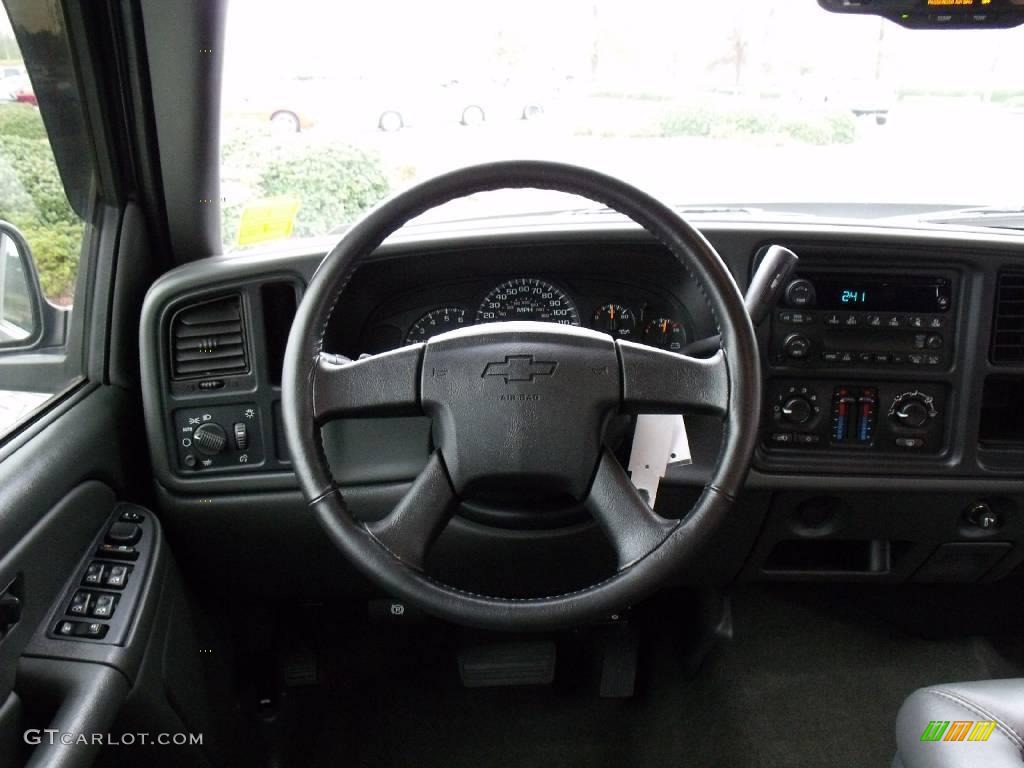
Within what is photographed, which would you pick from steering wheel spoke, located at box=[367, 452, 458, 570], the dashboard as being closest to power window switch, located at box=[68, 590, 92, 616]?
steering wheel spoke, located at box=[367, 452, 458, 570]

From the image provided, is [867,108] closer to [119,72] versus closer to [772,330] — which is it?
[772,330]

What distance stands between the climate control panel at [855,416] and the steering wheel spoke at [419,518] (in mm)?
827

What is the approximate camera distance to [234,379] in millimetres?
1806

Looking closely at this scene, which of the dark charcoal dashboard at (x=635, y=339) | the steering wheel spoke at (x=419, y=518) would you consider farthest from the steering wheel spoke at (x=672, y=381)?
the dark charcoal dashboard at (x=635, y=339)

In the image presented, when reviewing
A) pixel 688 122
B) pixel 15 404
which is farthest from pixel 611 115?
pixel 15 404

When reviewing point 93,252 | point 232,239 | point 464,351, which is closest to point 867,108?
point 464,351

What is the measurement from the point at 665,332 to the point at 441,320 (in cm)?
47

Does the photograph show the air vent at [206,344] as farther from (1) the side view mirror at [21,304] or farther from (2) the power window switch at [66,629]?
(2) the power window switch at [66,629]

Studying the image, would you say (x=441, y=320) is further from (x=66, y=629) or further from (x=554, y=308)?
(x=66, y=629)

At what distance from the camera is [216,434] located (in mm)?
1811

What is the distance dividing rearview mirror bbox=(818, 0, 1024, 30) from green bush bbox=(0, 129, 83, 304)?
1501 mm

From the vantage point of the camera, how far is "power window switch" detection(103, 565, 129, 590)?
61.6 inches

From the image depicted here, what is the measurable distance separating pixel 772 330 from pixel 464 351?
0.78 meters

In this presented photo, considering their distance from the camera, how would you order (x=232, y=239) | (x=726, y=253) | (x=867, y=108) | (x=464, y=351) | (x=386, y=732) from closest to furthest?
(x=464, y=351)
(x=726, y=253)
(x=867, y=108)
(x=232, y=239)
(x=386, y=732)
